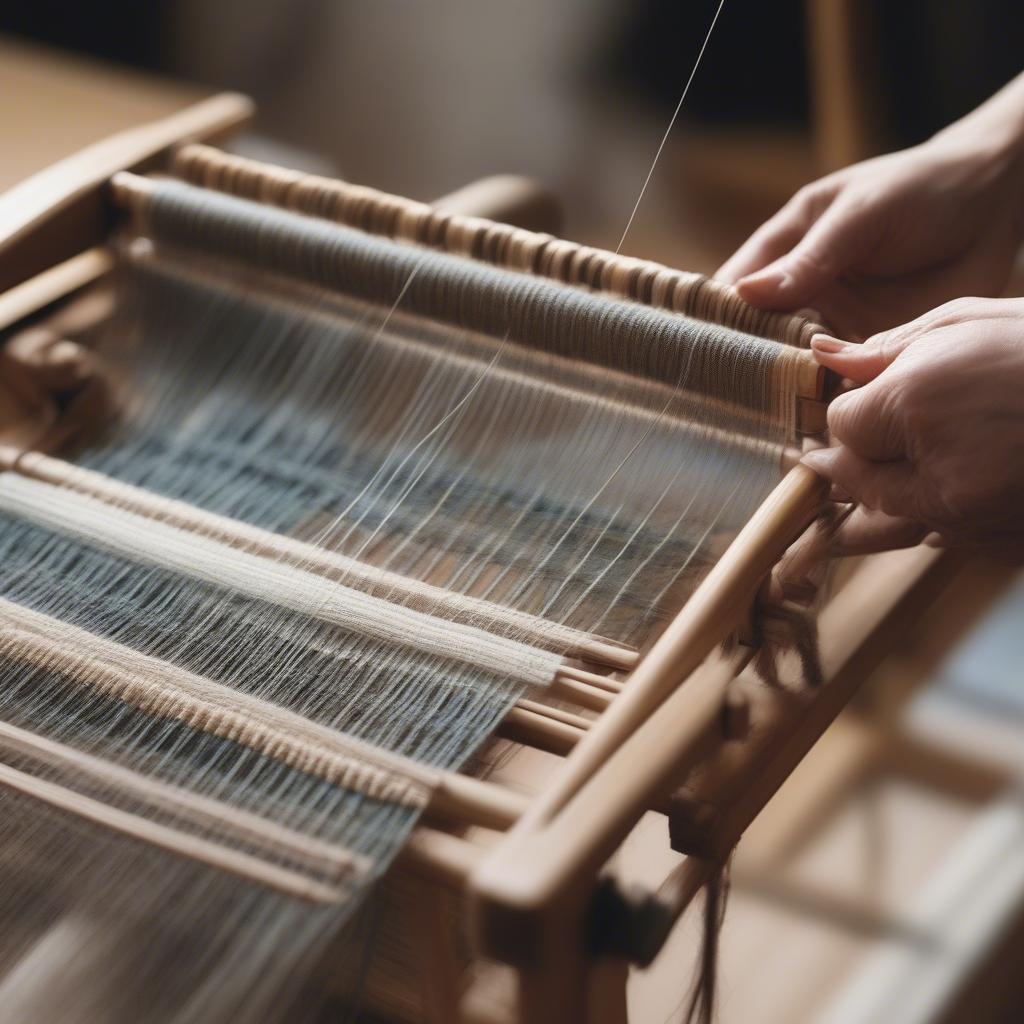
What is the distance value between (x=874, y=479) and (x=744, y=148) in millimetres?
1639

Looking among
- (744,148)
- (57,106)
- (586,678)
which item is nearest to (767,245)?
(586,678)

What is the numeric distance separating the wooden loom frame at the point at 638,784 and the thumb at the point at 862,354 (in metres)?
0.07

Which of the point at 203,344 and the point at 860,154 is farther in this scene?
the point at 860,154

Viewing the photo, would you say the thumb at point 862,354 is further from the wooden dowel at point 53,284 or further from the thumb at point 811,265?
the wooden dowel at point 53,284

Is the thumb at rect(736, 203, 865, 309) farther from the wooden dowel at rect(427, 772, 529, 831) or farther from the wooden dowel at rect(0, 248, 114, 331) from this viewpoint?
the wooden dowel at rect(0, 248, 114, 331)

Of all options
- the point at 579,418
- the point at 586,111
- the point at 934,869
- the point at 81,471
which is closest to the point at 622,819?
the point at 579,418

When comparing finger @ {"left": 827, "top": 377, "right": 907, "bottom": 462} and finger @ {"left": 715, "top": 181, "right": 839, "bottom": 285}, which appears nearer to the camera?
finger @ {"left": 827, "top": 377, "right": 907, "bottom": 462}

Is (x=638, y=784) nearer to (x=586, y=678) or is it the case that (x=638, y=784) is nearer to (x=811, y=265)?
(x=586, y=678)

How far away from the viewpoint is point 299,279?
1060 mm

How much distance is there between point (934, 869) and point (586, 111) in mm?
1415

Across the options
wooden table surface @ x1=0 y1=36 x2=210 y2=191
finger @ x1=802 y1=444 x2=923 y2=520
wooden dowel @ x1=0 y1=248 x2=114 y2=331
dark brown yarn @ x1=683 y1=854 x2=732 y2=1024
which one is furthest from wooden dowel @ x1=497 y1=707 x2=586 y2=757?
wooden table surface @ x1=0 y1=36 x2=210 y2=191

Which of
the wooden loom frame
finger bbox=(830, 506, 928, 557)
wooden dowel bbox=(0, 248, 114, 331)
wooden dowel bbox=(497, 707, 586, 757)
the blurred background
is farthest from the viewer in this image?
the blurred background

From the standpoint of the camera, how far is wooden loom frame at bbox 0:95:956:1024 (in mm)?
603

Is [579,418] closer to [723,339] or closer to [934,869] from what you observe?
[723,339]
